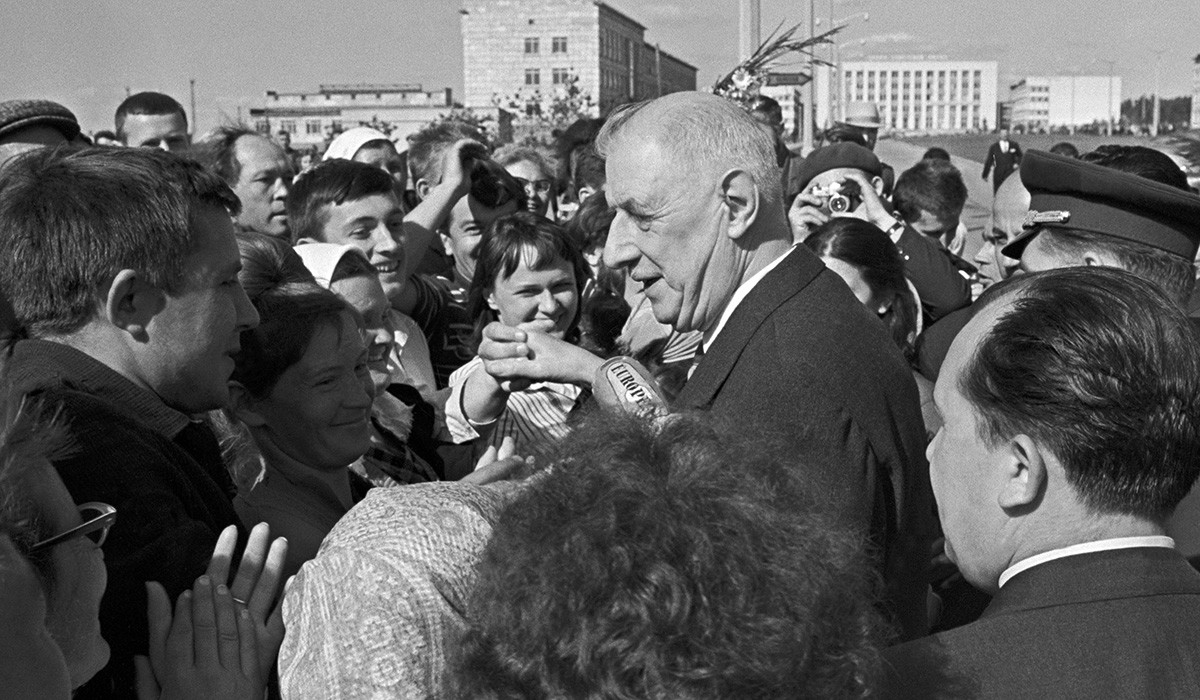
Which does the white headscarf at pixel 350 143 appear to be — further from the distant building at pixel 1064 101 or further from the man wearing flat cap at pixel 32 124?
the distant building at pixel 1064 101

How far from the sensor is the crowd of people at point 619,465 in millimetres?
1274

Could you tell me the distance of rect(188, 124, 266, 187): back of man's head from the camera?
561 cm

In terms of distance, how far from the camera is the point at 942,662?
1643 mm

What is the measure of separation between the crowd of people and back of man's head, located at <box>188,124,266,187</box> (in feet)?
6.04

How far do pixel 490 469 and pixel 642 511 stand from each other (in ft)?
2.21

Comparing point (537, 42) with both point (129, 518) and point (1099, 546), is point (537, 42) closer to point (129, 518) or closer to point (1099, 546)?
point (129, 518)

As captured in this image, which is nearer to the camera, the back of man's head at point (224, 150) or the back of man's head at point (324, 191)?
the back of man's head at point (324, 191)

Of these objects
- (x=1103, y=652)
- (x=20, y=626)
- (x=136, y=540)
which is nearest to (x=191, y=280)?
(x=136, y=540)

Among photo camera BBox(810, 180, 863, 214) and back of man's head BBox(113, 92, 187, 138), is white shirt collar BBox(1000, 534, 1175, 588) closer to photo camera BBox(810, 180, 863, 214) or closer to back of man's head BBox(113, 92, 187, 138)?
photo camera BBox(810, 180, 863, 214)

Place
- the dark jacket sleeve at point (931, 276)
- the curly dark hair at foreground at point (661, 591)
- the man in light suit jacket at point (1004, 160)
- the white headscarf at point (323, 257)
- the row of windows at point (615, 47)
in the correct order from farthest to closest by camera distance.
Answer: the row of windows at point (615, 47) → the man in light suit jacket at point (1004, 160) → the dark jacket sleeve at point (931, 276) → the white headscarf at point (323, 257) → the curly dark hair at foreground at point (661, 591)

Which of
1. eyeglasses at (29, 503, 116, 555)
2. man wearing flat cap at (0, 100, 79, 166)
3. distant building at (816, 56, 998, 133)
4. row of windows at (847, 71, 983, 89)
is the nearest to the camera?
eyeglasses at (29, 503, 116, 555)

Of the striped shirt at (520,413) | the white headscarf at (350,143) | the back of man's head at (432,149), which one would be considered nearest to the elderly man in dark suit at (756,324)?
the striped shirt at (520,413)

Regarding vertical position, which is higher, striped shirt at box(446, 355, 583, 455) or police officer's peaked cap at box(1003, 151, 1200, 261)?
police officer's peaked cap at box(1003, 151, 1200, 261)

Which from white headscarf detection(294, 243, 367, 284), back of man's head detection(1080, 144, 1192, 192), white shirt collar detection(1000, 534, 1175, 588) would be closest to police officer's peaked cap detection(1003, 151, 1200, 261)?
back of man's head detection(1080, 144, 1192, 192)
